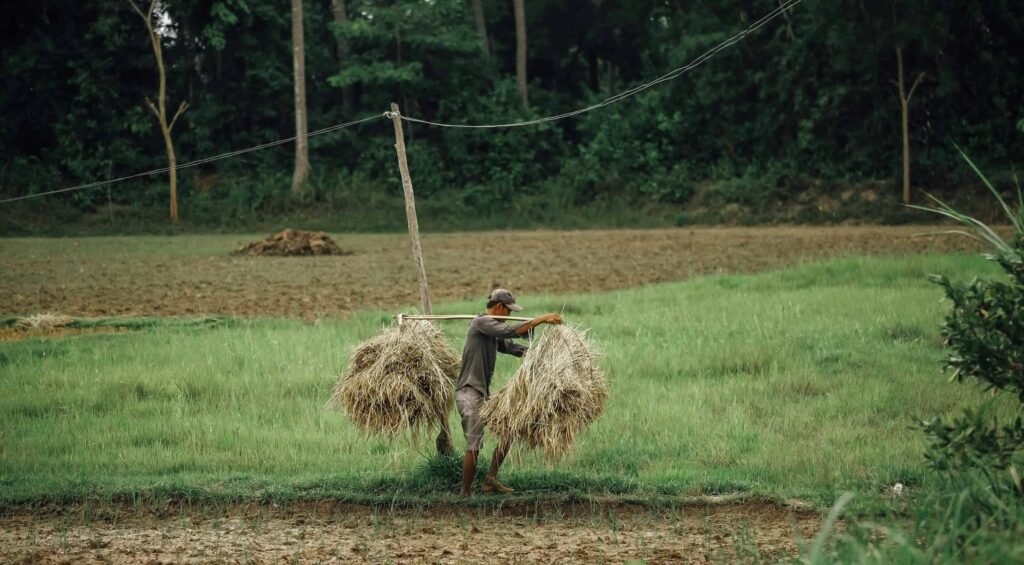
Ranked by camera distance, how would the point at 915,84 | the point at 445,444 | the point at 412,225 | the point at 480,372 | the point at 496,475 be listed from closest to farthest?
the point at 480,372
the point at 496,475
the point at 445,444
the point at 412,225
the point at 915,84

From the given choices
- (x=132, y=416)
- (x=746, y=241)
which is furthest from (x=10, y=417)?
(x=746, y=241)

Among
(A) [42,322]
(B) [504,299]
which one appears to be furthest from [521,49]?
(B) [504,299]

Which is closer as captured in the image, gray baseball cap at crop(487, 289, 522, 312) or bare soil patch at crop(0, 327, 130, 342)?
gray baseball cap at crop(487, 289, 522, 312)

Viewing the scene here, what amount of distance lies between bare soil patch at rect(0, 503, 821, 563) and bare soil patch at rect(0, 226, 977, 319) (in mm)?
9807

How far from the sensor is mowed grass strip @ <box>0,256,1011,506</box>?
925 centimetres

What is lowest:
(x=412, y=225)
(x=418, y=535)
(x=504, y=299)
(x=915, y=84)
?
(x=418, y=535)

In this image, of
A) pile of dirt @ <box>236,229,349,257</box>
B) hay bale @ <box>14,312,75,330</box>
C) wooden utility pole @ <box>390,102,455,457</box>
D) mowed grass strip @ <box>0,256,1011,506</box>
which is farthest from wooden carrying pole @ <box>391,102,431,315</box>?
pile of dirt @ <box>236,229,349,257</box>

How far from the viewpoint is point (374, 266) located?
2561 cm

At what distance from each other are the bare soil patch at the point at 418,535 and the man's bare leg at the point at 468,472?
0.76ft

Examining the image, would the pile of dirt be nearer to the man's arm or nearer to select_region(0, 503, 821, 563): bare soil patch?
select_region(0, 503, 821, 563): bare soil patch

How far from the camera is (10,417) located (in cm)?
1162

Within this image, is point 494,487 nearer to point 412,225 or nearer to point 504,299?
point 504,299

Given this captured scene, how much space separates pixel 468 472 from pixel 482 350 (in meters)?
1.04

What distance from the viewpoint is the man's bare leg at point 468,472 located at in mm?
8690
